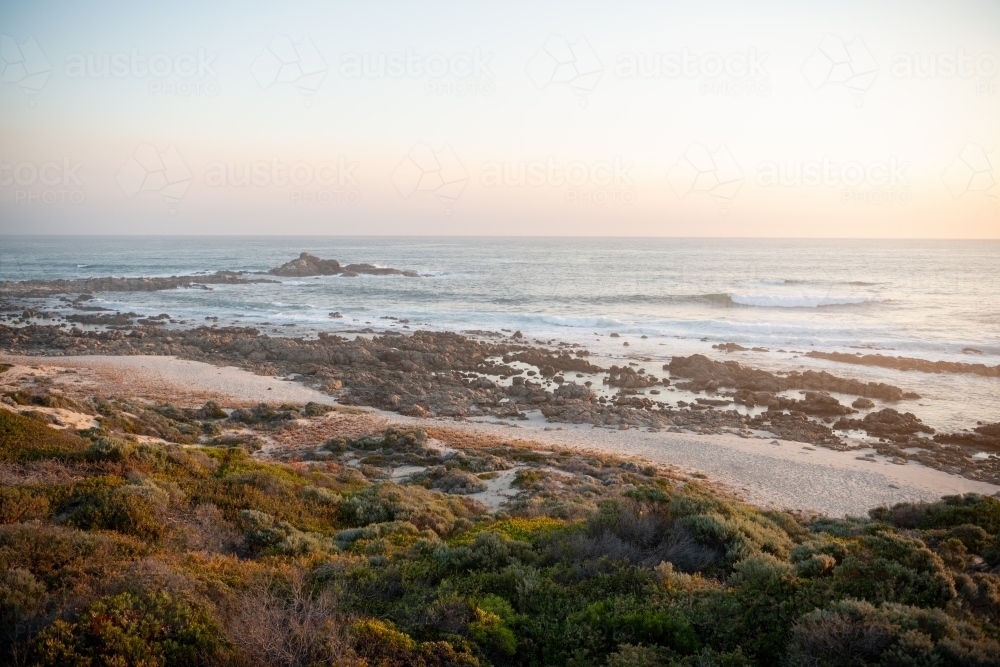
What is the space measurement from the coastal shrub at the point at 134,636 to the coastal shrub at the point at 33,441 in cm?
687

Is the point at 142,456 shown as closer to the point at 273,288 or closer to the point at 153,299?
the point at 153,299

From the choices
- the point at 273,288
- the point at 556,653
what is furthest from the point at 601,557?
the point at 273,288

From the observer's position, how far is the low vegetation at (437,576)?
15.7 ft

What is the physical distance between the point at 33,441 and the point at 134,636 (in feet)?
28.7

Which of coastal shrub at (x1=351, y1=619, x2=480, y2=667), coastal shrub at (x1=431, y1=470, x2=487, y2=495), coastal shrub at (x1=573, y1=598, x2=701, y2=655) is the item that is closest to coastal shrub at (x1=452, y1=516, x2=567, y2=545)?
coastal shrub at (x1=573, y1=598, x2=701, y2=655)

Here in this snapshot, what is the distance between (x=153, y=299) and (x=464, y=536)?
5700 centimetres

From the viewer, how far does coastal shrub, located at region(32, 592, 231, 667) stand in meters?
4.34

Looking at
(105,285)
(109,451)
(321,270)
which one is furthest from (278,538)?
(321,270)

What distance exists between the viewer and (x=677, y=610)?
579 centimetres

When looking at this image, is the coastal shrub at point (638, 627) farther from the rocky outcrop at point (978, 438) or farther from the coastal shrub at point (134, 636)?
the rocky outcrop at point (978, 438)

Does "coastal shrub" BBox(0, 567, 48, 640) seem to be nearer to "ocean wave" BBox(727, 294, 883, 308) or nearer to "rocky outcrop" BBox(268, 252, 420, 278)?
"ocean wave" BBox(727, 294, 883, 308)

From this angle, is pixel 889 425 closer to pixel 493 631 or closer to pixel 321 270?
pixel 493 631

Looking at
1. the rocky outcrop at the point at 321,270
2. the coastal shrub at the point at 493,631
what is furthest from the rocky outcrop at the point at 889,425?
the rocky outcrop at the point at 321,270

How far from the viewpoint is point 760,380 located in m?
26.9
